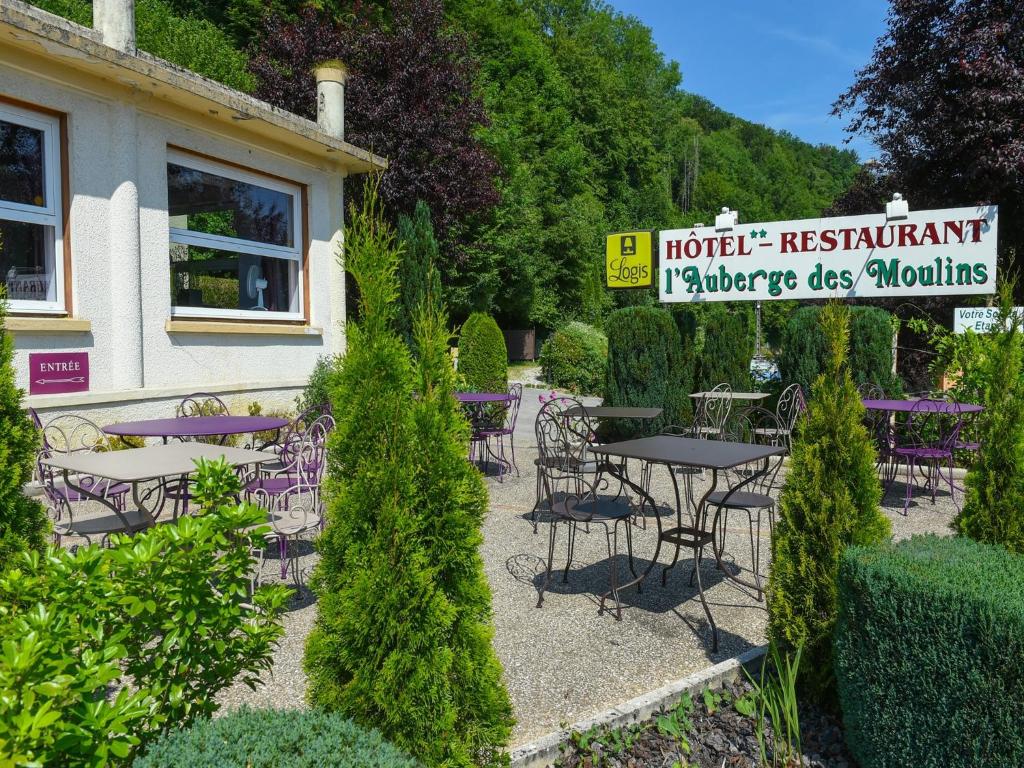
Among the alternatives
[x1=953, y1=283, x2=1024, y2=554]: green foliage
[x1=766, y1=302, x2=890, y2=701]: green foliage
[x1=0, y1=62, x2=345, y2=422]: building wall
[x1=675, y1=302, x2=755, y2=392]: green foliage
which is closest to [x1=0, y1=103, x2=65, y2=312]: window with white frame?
[x1=0, y1=62, x2=345, y2=422]: building wall

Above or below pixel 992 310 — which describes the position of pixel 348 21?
above

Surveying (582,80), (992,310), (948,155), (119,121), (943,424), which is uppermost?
(582,80)

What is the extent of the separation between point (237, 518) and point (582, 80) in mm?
43360

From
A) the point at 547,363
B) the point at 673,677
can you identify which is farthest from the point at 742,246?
the point at 547,363

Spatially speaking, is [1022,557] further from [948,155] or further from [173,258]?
[948,155]

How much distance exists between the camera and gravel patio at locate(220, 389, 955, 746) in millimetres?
3094

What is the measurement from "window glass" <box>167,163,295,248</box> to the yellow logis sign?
15.8 feet

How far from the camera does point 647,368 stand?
9.87m

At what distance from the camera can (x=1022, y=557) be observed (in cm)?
260

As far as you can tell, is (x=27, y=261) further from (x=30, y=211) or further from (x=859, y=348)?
(x=859, y=348)

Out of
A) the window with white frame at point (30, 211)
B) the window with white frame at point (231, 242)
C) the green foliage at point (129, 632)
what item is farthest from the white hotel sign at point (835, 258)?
the green foliage at point (129, 632)

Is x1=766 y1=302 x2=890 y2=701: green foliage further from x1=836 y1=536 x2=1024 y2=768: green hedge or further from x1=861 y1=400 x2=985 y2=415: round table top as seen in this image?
x1=861 y1=400 x2=985 y2=415: round table top

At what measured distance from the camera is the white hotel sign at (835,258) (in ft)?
29.8

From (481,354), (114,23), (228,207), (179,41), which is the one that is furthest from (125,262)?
(179,41)
